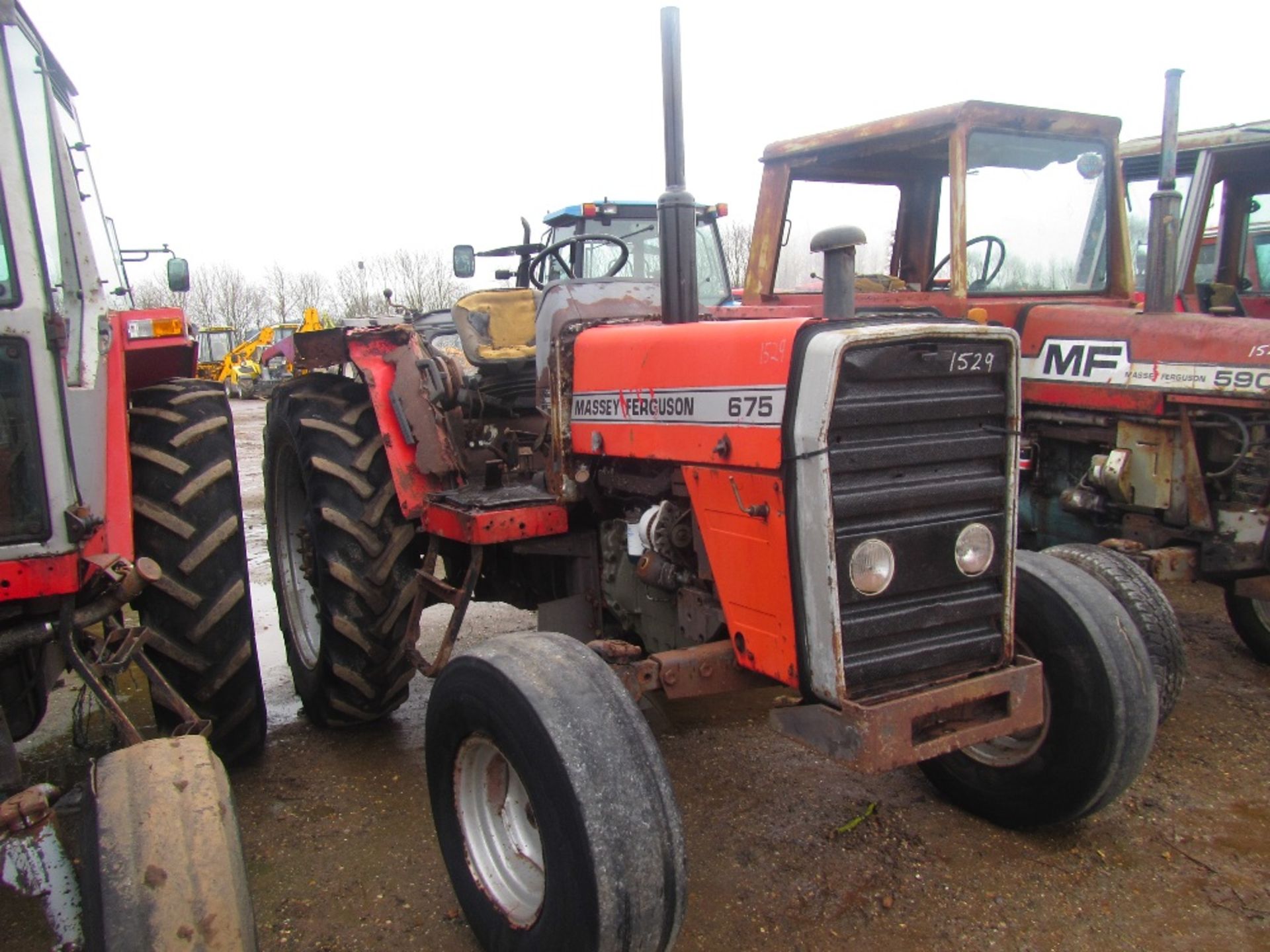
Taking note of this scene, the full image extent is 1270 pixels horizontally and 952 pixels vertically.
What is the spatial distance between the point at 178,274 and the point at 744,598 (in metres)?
3.15

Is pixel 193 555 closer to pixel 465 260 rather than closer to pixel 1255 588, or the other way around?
pixel 465 260

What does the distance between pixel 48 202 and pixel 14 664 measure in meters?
1.22

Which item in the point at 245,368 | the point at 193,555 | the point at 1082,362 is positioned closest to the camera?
the point at 193,555

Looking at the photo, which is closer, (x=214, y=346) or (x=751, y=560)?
(x=751, y=560)

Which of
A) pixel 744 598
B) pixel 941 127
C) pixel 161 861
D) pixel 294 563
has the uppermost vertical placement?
pixel 941 127

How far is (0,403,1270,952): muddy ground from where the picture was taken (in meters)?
2.54

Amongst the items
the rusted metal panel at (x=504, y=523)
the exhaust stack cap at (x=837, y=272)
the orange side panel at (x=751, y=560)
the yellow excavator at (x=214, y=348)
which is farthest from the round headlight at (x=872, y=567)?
the yellow excavator at (x=214, y=348)

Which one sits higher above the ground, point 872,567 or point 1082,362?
point 1082,362

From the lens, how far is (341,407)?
382cm

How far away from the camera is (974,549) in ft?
7.90

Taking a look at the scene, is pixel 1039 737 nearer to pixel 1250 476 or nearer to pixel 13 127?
pixel 1250 476

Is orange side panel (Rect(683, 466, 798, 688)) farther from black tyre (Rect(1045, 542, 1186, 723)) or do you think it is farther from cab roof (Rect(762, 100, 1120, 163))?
cab roof (Rect(762, 100, 1120, 163))

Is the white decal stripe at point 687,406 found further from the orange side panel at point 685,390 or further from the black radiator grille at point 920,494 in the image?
the black radiator grille at point 920,494

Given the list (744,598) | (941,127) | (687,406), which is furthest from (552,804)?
(941,127)
